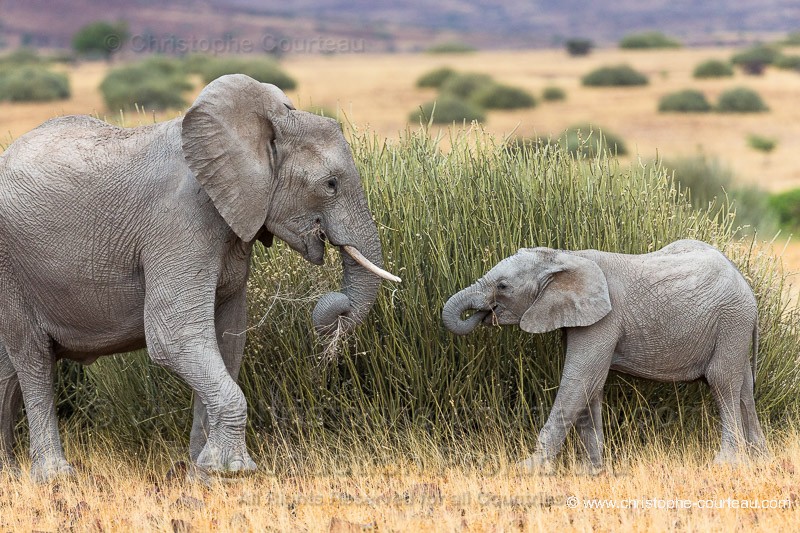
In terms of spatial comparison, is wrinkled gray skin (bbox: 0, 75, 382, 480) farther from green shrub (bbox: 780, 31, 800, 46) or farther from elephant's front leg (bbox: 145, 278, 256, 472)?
green shrub (bbox: 780, 31, 800, 46)

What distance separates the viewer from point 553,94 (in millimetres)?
76438

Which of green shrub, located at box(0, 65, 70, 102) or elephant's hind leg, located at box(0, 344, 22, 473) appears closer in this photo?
elephant's hind leg, located at box(0, 344, 22, 473)

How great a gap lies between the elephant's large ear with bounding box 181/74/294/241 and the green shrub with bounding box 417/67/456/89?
78.2m

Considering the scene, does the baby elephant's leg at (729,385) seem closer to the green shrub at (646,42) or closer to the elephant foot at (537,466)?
the elephant foot at (537,466)

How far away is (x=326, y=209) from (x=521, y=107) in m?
69.5

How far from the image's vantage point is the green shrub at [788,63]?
87.9m

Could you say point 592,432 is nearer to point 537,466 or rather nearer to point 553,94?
point 537,466

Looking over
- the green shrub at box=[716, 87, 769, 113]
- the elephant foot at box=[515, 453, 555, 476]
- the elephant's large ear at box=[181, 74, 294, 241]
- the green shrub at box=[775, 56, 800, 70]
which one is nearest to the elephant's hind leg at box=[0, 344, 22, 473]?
the elephant's large ear at box=[181, 74, 294, 241]

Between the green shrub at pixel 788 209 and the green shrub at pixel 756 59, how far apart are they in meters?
66.1

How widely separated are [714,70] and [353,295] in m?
85.1

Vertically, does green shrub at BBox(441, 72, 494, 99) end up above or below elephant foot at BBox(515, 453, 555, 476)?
below

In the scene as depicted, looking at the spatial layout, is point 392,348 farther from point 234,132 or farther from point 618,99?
point 618,99

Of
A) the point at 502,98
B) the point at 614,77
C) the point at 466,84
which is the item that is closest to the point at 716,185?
the point at 502,98

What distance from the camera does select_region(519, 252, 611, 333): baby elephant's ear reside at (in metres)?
6.00
